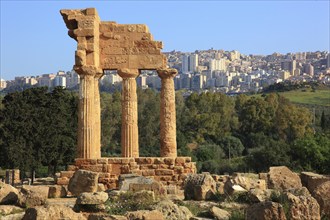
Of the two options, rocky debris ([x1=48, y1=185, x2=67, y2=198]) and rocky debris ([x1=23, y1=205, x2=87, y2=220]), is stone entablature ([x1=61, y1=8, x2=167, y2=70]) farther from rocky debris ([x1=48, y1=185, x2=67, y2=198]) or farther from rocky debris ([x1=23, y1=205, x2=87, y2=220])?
rocky debris ([x1=23, y1=205, x2=87, y2=220])

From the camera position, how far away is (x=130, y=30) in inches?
1227

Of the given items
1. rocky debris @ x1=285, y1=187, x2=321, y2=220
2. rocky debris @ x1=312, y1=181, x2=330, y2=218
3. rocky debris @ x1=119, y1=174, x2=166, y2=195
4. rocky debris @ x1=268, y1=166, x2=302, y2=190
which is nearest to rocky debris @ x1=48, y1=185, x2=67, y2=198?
rocky debris @ x1=119, y1=174, x2=166, y2=195

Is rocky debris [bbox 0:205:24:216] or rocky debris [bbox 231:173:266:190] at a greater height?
rocky debris [bbox 231:173:266:190]

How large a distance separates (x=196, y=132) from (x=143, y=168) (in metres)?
67.8

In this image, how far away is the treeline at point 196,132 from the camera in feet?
176

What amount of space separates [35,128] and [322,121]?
56451 mm

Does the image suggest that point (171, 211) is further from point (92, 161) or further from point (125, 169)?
point (92, 161)

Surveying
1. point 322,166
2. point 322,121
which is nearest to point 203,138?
point 322,121

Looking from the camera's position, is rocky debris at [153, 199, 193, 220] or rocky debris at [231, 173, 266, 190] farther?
rocky debris at [231, 173, 266, 190]

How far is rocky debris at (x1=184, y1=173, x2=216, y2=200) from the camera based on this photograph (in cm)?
1959

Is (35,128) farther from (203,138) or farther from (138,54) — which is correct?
(203,138)

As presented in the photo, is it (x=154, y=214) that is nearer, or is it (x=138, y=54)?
(x=154, y=214)

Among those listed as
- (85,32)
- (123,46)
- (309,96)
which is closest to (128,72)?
(123,46)

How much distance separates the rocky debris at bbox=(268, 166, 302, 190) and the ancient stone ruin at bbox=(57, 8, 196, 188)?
27.1ft
